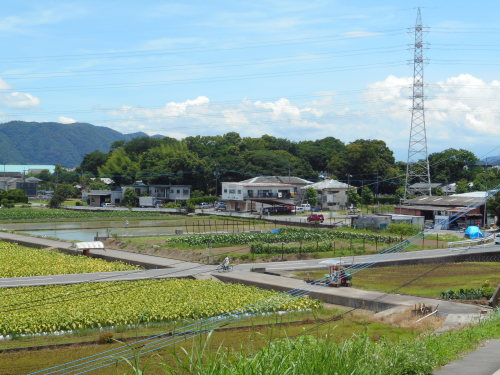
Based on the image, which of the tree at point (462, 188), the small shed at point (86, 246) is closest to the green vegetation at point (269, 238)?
the small shed at point (86, 246)

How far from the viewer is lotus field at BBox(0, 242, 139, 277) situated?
105 ft

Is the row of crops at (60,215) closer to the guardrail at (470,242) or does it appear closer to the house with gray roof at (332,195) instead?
the house with gray roof at (332,195)

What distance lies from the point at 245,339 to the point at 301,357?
988 centimetres

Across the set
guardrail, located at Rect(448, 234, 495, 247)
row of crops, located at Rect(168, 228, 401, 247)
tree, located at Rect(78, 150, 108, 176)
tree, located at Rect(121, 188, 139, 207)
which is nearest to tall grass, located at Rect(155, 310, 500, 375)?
guardrail, located at Rect(448, 234, 495, 247)

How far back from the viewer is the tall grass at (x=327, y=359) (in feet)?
30.0

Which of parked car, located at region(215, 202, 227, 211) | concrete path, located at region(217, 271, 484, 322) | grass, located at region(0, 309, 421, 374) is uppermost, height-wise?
parked car, located at region(215, 202, 227, 211)

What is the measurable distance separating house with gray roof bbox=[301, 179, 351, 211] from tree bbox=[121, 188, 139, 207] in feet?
92.0

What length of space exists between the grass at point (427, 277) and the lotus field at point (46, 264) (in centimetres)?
1114

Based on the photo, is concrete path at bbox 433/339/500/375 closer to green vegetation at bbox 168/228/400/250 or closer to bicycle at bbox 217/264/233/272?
bicycle at bbox 217/264/233/272

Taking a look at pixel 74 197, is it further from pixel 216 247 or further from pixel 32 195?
pixel 216 247

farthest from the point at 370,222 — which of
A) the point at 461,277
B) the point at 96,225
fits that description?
the point at 96,225

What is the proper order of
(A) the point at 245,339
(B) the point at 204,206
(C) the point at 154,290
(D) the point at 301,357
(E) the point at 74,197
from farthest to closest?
(E) the point at 74,197 → (B) the point at 204,206 → (C) the point at 154,290 → (A) the point at 245,339 → (D) the point at 301,357

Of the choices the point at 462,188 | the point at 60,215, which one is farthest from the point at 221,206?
the point at 462,188

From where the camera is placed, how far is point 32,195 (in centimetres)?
12462
